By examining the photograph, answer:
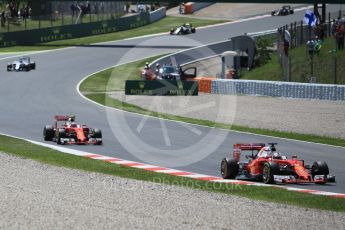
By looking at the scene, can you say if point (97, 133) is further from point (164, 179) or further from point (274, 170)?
point (274, 170)

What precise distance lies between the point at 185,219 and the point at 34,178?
541 centimetres

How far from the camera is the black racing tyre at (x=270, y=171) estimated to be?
→ 61.9 feet

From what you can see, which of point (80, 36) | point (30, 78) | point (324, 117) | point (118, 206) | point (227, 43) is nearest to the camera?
point (118, 206)

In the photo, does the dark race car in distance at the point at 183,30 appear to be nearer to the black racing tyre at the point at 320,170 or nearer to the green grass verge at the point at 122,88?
the green grass verge at the point at 122,88

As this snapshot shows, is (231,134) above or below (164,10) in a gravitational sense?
below

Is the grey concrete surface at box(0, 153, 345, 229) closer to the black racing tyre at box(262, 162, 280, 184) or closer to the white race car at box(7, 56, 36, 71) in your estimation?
the black racing tyre at box(262, 162, 280, 184)

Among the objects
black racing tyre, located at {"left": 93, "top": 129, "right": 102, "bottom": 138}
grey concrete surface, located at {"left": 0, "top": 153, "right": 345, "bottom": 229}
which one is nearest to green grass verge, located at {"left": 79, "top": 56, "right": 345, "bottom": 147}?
black racing tyre, located at {"left": 93, "top": 129, "right": 102, "bottom": 138}

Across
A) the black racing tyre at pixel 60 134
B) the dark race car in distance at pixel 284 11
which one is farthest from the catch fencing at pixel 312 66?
the dark race car in distance at pixel 284 11

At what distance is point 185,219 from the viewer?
14648 millimetres

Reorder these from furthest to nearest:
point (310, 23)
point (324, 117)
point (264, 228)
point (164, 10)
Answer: point (164, 10), point (310, 23), point (324, 117), point (264, 228)

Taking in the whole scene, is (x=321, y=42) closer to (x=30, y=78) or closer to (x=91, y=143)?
(x=30, y=78)

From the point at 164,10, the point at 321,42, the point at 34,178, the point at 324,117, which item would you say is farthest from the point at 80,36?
the point at 34,178

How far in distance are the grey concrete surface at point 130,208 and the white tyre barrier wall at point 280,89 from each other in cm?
2018

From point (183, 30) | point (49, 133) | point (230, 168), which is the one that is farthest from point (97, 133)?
point (183, 30)
